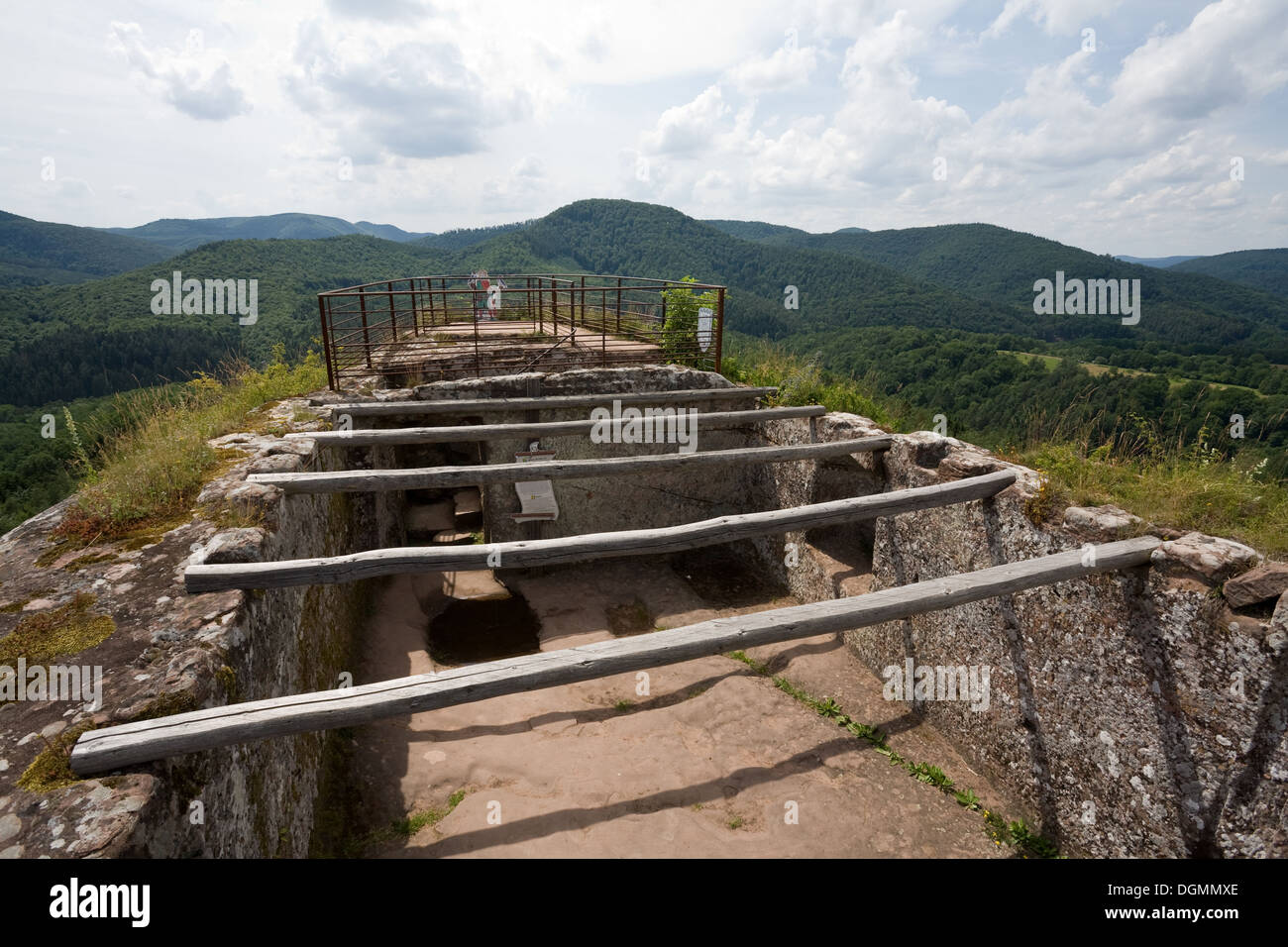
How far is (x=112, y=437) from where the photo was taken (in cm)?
658

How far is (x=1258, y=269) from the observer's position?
575ft

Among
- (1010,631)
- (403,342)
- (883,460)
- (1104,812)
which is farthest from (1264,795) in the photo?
(403,342)

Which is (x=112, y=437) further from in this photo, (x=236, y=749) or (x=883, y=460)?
(x=883, y=460)

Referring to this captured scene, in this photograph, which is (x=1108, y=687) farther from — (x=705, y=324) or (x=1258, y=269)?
(x=1258, y=269)

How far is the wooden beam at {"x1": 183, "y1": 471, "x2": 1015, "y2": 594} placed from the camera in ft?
12.9

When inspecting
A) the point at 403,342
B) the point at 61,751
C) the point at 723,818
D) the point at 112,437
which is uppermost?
the point at 403,342

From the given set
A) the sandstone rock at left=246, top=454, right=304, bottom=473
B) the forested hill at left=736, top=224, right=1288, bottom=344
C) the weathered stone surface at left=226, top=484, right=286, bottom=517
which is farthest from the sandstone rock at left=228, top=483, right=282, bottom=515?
the forested hill at left=736, top=224, right=1288, bottom=344

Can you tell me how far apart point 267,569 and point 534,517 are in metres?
5.50

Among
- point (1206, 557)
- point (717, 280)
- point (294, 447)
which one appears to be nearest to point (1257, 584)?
point (1206, 557)

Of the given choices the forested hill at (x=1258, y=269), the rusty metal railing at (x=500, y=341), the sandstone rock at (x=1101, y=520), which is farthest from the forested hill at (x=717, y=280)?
the forested hill at (x=1258, y=269)

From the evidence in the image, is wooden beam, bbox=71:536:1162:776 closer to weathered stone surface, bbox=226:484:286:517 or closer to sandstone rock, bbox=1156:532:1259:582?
sandstone rock, bbox=1156:532:1259:582

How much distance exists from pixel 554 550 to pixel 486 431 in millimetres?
3766

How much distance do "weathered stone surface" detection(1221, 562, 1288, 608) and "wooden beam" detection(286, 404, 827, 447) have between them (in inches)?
208

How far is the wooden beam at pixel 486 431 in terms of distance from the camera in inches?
270
